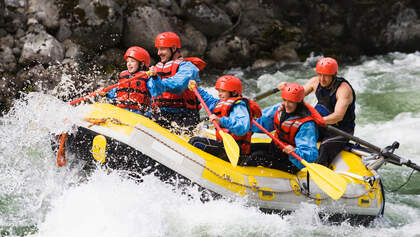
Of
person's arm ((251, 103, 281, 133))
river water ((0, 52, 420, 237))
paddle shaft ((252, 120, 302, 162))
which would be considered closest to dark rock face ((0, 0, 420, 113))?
river water ((0, 52, 420, 237))

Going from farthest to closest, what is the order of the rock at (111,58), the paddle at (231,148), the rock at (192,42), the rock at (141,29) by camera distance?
the rock at (192,42)
the rock at (141,29)
the rock at (111,58)
the paddle at (231,148)

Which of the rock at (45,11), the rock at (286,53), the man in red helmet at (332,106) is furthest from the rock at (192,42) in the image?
the man in red helmet at (332,106)

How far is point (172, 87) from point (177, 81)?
86mm

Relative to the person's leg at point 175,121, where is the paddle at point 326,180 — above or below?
above

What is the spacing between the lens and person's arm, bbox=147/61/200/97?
16.2ft

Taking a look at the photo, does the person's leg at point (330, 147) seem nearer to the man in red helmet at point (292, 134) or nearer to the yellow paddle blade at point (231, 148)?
the man in red helmet at point (292, 134)

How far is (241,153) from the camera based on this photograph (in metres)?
4.76

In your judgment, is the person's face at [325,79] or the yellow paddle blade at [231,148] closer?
the yellow paddle blade at [231,148]

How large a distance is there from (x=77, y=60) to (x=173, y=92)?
15.8ft

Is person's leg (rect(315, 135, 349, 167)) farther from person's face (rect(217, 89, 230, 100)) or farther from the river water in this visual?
person's face (rect(217, 89, 230, 100))

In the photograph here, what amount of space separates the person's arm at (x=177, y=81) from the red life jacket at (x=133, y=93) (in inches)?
8.7

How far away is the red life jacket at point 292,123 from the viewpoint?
468 centimetres

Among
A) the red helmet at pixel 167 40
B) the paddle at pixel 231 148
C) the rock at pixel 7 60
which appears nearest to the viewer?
the paddle at pixel 231 148

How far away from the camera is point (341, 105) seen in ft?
17.5
